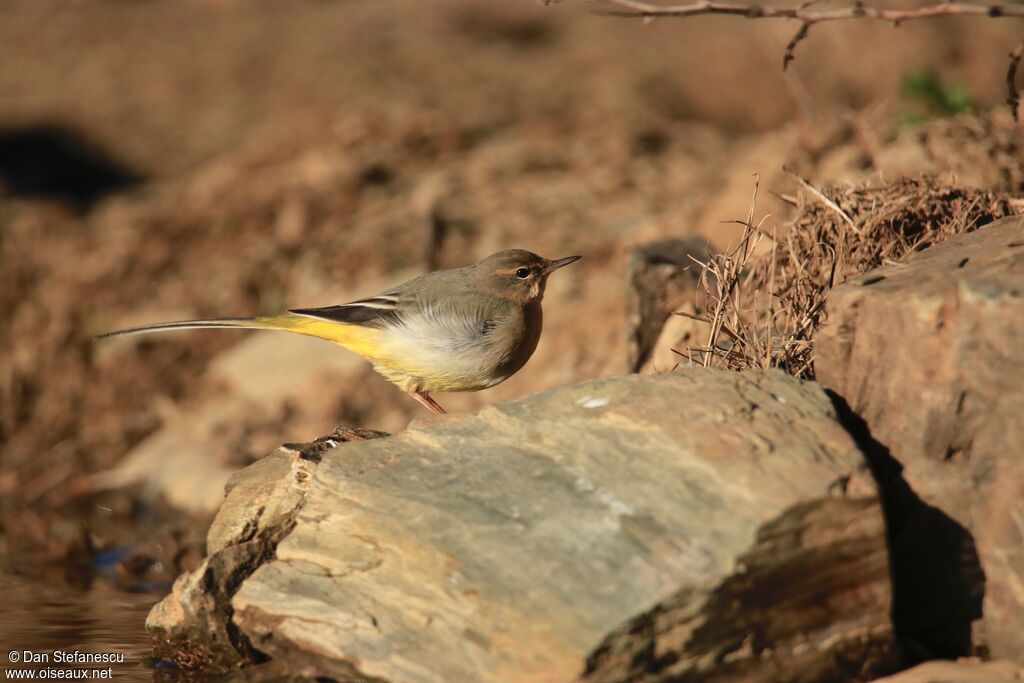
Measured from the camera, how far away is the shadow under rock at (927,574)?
14.8ft

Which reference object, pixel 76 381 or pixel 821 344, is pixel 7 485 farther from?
pixel 821 344

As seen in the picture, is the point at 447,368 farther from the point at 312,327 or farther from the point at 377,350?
the point at 312,327

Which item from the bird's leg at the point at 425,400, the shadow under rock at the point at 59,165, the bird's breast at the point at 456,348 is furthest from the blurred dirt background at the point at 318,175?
the bird's breast at the point at 456,348

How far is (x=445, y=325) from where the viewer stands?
6.66 m

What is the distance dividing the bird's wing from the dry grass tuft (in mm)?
1715

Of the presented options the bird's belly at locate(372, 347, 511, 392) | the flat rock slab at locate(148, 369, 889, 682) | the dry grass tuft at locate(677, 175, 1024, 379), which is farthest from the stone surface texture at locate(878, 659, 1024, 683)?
the bird's belly at locate(372, 347, 511, 392)

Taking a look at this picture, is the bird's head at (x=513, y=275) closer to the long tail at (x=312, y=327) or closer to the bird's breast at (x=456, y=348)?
the bird's breast at (x=456, y=348)

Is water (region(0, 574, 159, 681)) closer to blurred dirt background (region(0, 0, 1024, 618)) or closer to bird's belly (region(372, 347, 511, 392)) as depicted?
blurred dirt background (region(0, 0, 1024, 618))

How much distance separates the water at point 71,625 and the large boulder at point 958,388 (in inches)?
139

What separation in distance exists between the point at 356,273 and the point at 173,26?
389 inches

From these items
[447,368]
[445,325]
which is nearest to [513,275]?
[445,325]

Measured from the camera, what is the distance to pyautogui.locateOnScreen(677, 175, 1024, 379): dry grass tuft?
223 inches

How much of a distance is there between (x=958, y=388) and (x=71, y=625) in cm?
504

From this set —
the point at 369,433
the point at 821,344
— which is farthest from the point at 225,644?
the point at 821,344
